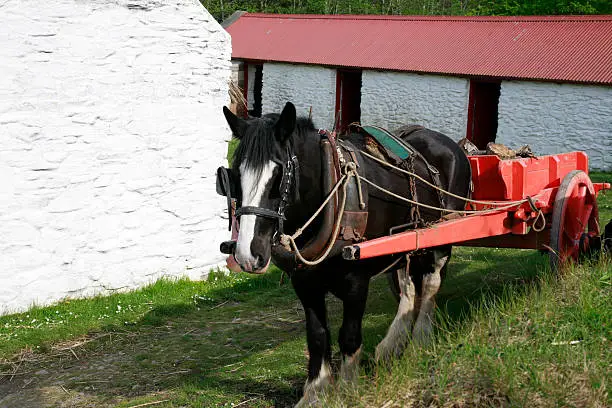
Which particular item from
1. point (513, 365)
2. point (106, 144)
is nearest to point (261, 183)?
point (513, 365)

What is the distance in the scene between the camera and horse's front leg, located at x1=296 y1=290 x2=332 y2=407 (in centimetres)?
460

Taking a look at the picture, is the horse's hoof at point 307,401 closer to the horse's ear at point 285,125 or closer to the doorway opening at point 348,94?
the horse's ear at point 285,125

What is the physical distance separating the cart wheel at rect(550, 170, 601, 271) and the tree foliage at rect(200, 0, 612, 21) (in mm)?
28700

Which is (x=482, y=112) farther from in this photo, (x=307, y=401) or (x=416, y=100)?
(x=307, y=401)

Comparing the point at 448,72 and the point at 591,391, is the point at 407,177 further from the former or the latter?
the point at 448,72

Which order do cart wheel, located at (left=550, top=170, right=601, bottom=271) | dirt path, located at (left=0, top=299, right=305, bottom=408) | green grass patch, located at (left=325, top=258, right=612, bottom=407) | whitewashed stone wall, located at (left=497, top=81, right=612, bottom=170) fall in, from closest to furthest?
green grass patch, located at (left=325, top=258, right=612, bottom=407), dirt path, located at (left=0, top=299, right=305, bottom=408), cart wheel, located at (left=550, top=170, right=601, bottom=271), whitewashed stone wall, located at (left=497, top=81, right=612, bottom=170)

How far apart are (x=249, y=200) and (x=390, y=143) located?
5.10 feet

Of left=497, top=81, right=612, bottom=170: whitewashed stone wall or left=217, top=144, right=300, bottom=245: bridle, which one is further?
left=497, top=81, right=612, bottom=170: whitewashed stone wall

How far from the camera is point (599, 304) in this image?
15.1ft

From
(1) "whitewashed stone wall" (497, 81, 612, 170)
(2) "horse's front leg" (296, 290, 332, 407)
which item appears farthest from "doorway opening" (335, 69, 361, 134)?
(2) "horse's front leg" (296, 290, 332, 407)

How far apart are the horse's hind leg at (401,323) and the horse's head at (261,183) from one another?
1416 millimetres

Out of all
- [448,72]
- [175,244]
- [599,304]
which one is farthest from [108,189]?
[448,72]

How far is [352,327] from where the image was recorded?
4.52m

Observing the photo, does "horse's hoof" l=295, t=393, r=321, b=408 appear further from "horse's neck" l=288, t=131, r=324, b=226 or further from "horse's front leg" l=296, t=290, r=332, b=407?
"horse's neck" l=288, t=131, r=324, b=226
